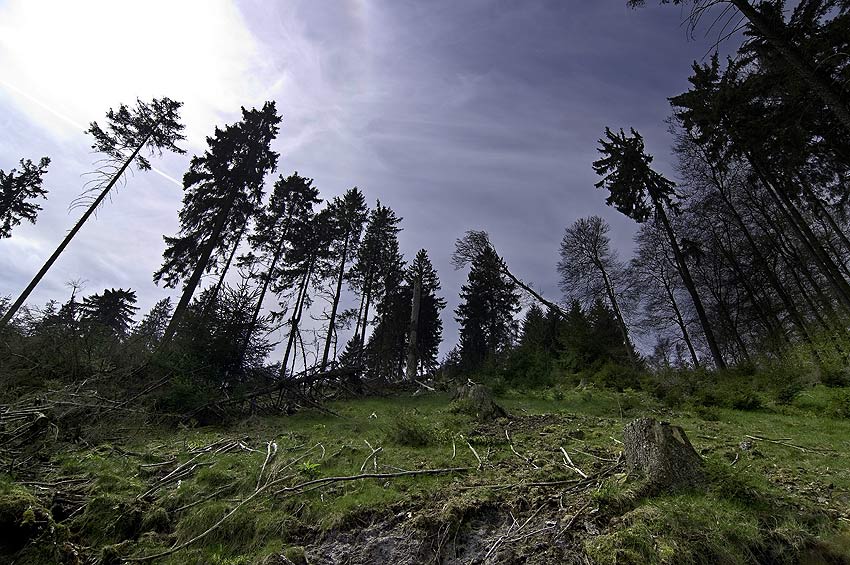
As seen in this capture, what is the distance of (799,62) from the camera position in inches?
290

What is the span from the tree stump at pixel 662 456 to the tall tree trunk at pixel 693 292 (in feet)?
43.0

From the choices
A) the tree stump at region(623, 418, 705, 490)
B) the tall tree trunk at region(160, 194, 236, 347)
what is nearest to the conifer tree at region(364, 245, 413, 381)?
the tall tree trunk at region(160, 194, 236, 347)

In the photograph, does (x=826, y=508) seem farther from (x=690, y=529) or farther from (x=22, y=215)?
(x=22, y=215)

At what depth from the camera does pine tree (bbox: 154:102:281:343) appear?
18500 millimetres

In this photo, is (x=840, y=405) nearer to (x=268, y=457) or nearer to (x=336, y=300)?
(x=268, y=457)

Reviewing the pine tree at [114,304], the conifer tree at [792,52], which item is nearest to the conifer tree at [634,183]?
the conifer tree at [792,52]

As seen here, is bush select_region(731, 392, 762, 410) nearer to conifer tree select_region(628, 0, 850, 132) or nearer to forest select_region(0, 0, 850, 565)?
forest select_region(0, 0, 850, 565)

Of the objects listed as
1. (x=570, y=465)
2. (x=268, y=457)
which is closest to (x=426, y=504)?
(x=570, y=465)

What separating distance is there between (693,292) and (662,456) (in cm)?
1519

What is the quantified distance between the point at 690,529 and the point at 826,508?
5.18ft

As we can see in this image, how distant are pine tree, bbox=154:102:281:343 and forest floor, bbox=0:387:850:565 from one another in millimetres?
14872

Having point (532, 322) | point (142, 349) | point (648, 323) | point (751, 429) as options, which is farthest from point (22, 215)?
point (648, 323)

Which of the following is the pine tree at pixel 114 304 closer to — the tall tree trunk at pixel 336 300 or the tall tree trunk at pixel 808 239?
the tall tree trunk at pixel 336 300

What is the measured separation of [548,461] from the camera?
4617 millimetres
